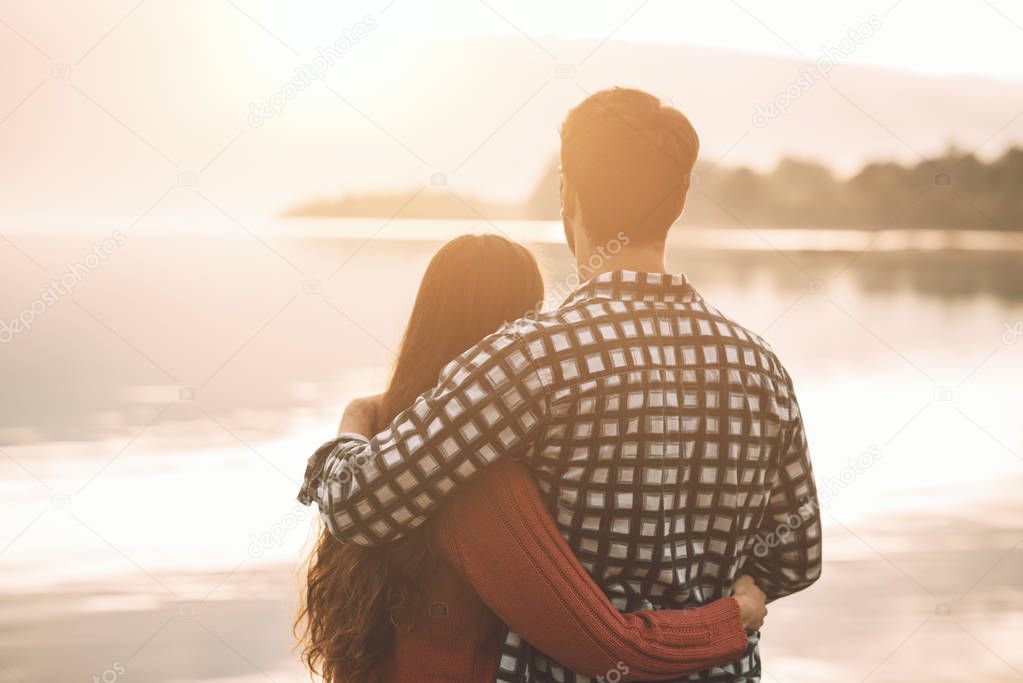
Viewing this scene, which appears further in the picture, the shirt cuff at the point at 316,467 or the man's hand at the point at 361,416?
the man's hand at the point at 361,416

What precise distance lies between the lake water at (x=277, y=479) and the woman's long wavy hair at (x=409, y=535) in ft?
0.33

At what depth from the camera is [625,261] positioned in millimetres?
1435

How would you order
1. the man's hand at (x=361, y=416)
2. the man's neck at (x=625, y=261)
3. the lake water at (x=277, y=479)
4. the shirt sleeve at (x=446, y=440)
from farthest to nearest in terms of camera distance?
the lake water at (x=277, y=479) → the man's hand at (x=361, y=416) → the man's neck at (x=625, y=261) → the shirt sleeve at (x=446, y=440)

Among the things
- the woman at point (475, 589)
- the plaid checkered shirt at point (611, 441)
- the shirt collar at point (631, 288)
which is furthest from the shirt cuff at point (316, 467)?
the shirt collar at point (631, 288)

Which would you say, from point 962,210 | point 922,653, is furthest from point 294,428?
point 962,210

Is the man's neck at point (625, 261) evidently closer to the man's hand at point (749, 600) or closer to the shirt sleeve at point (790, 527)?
the shirt sleeve at point (790, 527)

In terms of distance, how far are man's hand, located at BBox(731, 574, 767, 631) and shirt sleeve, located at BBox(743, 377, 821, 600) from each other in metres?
0.04

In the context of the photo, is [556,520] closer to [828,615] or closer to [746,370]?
[746,370]

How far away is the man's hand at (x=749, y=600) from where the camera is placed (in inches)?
58.9

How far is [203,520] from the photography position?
15.2 feet

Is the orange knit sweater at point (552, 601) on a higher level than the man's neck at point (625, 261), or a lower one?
lower

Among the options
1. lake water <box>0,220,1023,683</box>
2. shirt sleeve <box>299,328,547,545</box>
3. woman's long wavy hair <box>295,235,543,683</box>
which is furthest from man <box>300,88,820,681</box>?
lake water <box>0,220,1023,683</box>

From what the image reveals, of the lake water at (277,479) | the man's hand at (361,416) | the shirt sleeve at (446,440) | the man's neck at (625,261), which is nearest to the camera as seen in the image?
the shirt sleeve at (446,440)

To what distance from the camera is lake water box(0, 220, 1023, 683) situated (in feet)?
12.0
